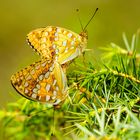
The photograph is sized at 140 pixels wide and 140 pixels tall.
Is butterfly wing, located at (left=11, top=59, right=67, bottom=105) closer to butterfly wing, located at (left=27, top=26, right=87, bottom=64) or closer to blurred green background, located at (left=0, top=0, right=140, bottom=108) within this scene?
butterfly wing, located at (left=27, top=26, right=87, bottom=64)

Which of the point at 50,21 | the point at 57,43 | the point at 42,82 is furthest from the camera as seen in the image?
the point at 50,21

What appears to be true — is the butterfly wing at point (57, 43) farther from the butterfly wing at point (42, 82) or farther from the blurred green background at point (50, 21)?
the blurred green background at point (50, 21)

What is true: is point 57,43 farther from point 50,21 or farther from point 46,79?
point 50,21

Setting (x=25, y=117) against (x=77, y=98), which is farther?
(x=25, y=117)

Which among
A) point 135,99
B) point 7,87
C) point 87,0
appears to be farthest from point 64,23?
point 135,99

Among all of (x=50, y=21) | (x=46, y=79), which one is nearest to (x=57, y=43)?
(x=46, y=79)

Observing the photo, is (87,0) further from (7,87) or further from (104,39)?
(7,87)
